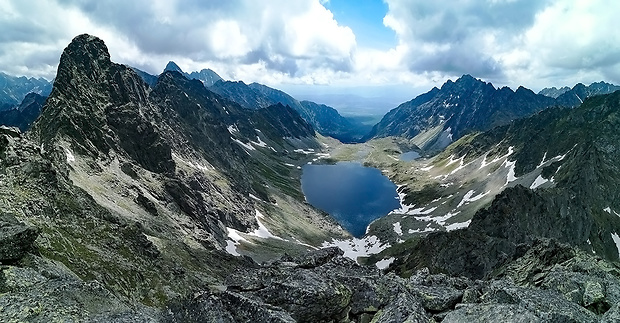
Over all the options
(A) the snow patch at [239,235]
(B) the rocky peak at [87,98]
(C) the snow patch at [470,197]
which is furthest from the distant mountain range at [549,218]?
(B) the rocky peak at [87,98]

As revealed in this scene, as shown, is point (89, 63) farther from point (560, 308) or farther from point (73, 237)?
point (560, 308)

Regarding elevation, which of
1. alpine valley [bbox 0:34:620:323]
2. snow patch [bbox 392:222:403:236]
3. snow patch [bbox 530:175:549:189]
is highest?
snow patch [bbox 530:175:549:189]

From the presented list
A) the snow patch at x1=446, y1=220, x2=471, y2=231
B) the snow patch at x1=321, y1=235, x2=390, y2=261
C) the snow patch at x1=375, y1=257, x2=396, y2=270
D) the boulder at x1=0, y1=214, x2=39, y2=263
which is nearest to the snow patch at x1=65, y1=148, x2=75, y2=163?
the boulder at x1=0, y1=214, x2=39, y2=263

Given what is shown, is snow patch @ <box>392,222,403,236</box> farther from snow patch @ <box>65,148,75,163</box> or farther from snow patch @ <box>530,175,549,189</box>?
snow patch @ <box>65,148,75,163</box>

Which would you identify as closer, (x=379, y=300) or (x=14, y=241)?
(x=14, y=241)

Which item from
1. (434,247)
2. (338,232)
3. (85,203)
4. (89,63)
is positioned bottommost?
(338,232)

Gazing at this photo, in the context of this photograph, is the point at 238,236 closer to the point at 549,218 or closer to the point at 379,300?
the point at 549,218

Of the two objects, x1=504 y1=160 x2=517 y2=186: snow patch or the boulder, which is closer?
the boulder

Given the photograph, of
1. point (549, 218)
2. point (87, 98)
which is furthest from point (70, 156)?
point (549, 218)

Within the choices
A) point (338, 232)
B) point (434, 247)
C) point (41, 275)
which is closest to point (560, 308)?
point (41, 275)
